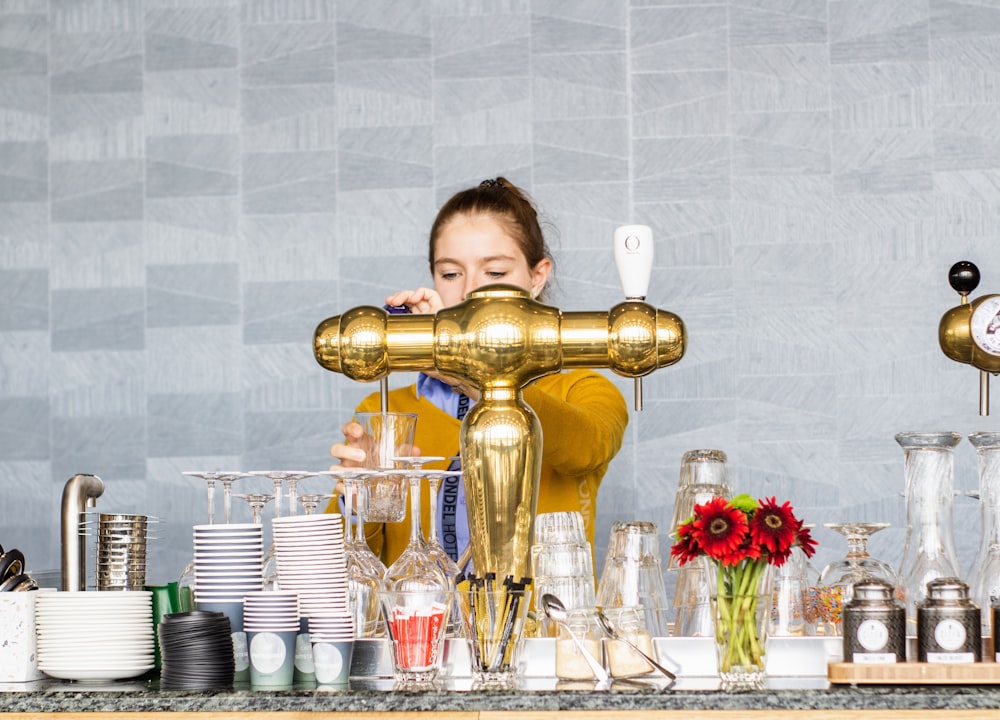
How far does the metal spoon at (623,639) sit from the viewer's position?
129 cm

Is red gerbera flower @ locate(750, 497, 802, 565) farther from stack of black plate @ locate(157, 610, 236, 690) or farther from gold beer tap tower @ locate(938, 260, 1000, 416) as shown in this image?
stack of black plate @ locate(157, 610, 236, 690)

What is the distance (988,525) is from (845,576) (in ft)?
0.55

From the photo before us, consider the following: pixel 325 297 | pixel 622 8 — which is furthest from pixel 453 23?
pixel 325 297

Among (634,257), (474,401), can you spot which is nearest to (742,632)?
(634,257)

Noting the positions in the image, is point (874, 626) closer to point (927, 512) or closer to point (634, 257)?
point (927, 512)

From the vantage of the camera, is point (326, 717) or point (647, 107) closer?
point (326, 717)

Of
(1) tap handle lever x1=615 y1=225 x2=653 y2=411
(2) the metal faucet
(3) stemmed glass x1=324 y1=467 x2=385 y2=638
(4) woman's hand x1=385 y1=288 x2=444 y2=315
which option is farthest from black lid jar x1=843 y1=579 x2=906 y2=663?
(2) the metal faucet

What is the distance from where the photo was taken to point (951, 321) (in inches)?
58.1

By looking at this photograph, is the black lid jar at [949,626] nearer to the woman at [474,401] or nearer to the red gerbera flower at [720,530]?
the red gerbera flower at [720,530]

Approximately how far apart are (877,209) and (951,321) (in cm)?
196

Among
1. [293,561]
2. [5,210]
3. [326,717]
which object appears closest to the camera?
[326,717]

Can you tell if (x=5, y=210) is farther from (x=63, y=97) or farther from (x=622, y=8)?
(x=622, y=8)

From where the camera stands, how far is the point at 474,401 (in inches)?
89.4

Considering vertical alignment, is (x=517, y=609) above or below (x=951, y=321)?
below
